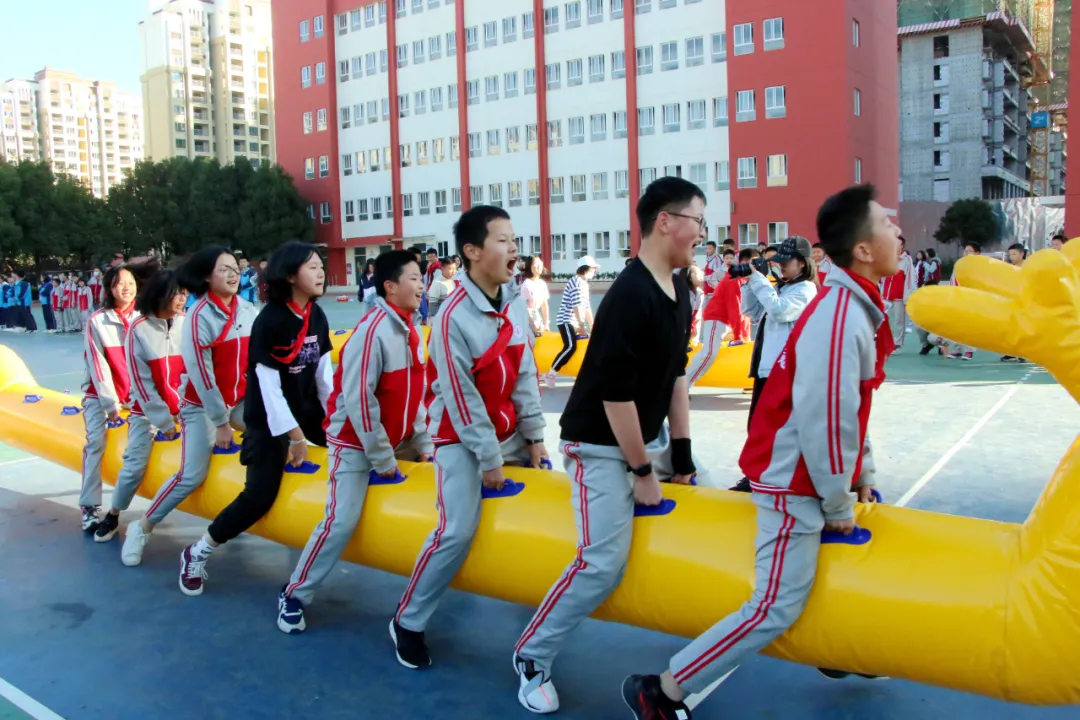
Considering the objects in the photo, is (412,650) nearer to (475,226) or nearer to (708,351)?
(475,226)

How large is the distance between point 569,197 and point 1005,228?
22140 millimetres

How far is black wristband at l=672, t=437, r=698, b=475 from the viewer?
3178 mm

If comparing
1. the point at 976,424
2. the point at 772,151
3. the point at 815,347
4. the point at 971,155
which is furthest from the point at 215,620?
the point at 971,155

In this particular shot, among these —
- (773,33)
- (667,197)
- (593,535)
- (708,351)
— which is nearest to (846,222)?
(667,197)

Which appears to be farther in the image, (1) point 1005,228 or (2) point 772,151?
(1) point 1005,228

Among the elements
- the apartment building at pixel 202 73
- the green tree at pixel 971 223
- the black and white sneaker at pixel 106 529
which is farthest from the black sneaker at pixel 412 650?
the apartment building at pixel 202 73

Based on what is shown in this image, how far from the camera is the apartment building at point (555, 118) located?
1446 inches

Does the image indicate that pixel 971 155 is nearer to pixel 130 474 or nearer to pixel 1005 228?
pixel 1005 228

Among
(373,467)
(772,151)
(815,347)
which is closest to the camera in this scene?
(815,347)

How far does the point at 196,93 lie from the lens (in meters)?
86.8

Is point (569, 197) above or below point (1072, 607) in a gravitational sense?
above

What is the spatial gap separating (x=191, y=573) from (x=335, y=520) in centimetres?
107

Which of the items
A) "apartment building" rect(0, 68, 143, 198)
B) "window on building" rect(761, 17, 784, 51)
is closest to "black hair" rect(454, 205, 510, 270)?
"window on building" rect(761, 17, 784, 51)

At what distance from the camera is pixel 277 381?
391 cm
